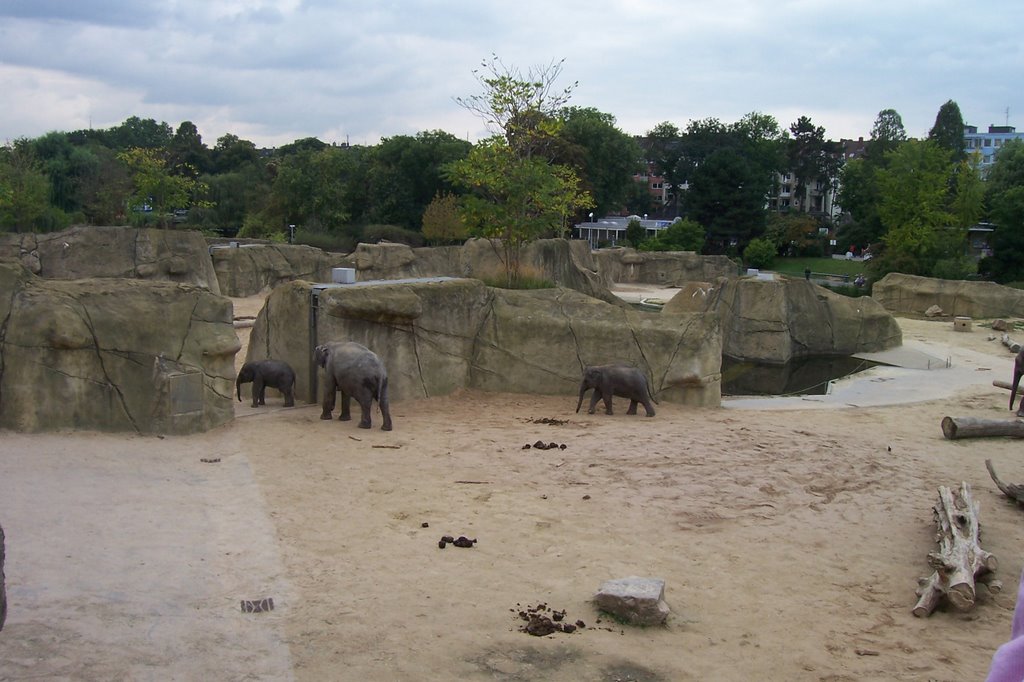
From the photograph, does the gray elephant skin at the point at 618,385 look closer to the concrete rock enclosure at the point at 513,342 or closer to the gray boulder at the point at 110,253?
the concrete rock enclosure at the point at 513,342

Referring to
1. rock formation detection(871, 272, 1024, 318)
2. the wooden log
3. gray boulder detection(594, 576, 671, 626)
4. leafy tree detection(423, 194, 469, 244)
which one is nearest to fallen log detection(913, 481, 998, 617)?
gray boulder detection(594, 576, 671, 626)

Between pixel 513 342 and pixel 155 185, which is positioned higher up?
pixel 155 185

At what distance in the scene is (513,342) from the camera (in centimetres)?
1461

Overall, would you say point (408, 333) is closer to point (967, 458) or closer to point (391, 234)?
point (967, 458)

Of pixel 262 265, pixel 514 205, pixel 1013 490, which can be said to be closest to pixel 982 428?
pixel 1013 490

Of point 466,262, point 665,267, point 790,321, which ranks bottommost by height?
point 790,321

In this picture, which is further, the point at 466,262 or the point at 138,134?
the point at 138,134

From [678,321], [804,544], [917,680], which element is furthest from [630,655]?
[678,321]

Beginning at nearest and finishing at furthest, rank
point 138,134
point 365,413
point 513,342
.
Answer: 1. point 365,413
2. point 513,342
3. point 138,134

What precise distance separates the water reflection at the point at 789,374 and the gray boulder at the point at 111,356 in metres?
10.7

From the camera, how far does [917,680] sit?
5.39m

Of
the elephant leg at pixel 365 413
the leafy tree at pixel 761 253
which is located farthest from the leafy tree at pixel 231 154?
the elephant leg at pixel 365 413

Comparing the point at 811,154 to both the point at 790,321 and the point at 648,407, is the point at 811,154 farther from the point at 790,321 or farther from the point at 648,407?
the point at 648,407

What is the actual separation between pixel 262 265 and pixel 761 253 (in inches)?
1199
